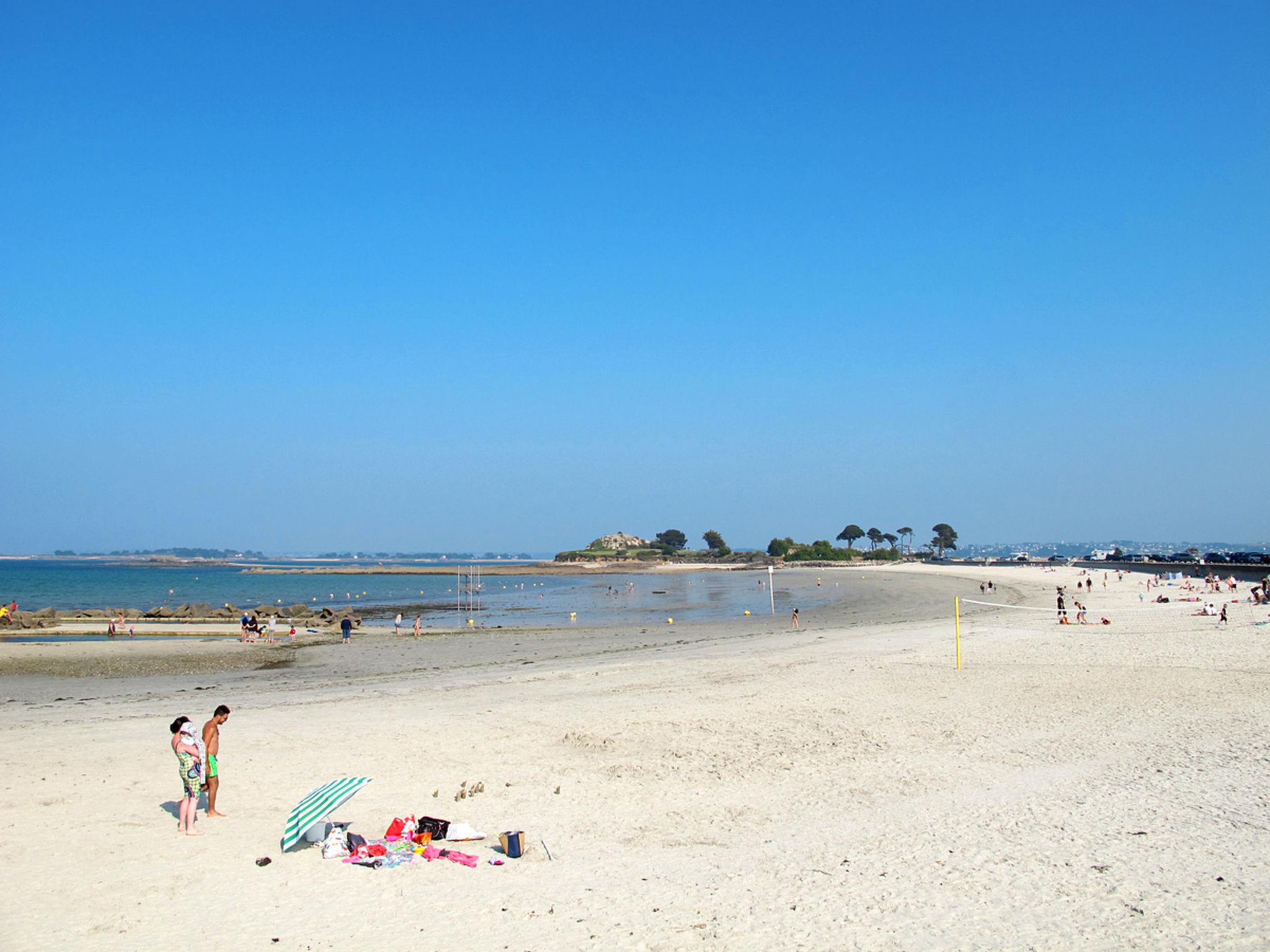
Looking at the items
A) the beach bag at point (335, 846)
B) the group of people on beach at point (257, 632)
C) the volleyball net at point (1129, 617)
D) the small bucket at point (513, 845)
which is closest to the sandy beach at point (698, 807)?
the beach bag at point (335, 846)

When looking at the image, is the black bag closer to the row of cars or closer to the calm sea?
the calm sea

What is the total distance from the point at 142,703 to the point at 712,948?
58.3 ft

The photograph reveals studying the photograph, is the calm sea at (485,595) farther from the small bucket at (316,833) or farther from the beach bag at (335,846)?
the beach bag at (335,846)

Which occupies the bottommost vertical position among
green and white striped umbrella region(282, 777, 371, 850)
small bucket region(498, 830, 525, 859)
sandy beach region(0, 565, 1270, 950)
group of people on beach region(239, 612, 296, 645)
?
group of people on beach region(239, 612, 296, 645)

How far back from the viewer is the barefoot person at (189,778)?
9.40 meters

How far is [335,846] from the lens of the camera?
870 centimetres

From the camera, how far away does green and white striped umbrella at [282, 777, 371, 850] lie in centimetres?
879

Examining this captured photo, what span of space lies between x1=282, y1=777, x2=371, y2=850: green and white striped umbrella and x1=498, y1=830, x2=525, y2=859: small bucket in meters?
2.01

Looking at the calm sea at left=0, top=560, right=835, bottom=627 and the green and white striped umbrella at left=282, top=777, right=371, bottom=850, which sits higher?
the green and white striped umbrella at left=282, top=777, right=371, bottom=850

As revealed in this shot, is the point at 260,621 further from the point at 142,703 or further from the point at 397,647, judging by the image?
the point at 142,703

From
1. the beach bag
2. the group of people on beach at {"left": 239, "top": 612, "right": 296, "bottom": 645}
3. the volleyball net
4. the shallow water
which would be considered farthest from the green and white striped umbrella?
the shallow water

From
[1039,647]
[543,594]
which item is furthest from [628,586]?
[1039,647]

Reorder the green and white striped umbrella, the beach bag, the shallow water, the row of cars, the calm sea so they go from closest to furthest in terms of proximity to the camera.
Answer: the beach bag < the green and white striped umbrella < the shallow water < the calm sea < the row of cars

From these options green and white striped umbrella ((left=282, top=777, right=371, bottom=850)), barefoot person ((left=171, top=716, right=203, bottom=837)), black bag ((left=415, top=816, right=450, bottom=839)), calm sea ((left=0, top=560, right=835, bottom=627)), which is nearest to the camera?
green and white striped umbrella ((left=282, top=777, right=371, bottom=850))
